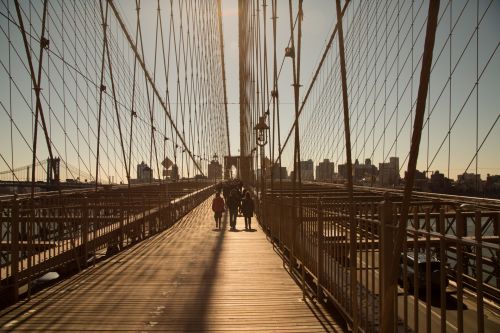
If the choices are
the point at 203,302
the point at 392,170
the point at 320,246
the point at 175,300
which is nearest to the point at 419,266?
the point at 320,246

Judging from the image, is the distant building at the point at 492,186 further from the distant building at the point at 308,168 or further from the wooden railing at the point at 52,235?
the distant building at the point at 308,168

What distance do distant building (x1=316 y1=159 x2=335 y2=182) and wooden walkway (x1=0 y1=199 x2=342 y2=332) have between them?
22429 mm

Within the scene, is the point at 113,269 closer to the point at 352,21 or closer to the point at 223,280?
the point at 223,280

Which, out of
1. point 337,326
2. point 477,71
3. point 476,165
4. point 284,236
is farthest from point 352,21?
point 337,326

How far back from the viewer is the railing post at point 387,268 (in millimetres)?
2586

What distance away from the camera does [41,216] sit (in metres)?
6.38

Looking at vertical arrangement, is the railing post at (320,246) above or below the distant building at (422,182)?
below

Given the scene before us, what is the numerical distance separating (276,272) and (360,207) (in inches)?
131

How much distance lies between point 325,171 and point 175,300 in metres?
26.9

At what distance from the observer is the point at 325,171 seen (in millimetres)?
31266

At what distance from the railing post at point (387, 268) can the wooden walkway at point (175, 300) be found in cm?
141

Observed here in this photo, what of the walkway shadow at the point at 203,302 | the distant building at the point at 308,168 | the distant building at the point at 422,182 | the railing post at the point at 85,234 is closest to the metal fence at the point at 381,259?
the walkway shadow at the point at 203,302

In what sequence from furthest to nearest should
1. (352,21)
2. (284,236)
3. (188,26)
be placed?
(188,26) < (352,21) < (284,236)

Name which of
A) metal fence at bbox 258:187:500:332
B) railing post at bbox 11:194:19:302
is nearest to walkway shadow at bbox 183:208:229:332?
metal fence at bbox 258:187:500:332
